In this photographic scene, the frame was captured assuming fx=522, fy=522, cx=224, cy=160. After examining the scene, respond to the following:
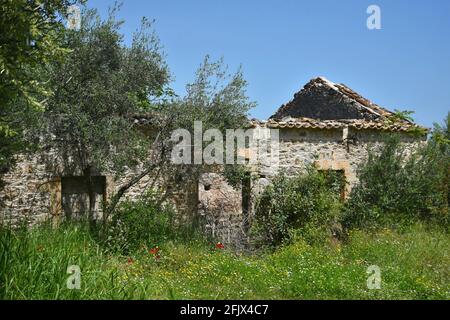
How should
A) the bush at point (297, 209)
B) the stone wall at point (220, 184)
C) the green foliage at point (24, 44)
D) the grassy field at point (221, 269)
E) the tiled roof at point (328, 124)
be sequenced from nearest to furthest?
the green foliage at point (24, 44) < the grassy field at point (221, 269) < the stone wall at point (220, 184) < the bush at point (297, 209) < the tiled roof at point (328, 124)

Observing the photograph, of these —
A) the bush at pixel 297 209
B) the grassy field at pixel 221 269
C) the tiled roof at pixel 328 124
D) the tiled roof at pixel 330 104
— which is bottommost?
the grassy field at pixel 221 269

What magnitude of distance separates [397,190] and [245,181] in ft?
12.1

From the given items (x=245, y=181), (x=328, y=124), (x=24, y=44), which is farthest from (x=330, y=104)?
(x=24, y=44)

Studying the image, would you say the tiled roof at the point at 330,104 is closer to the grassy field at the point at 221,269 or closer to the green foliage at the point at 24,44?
the grassy field at the point at 221,269

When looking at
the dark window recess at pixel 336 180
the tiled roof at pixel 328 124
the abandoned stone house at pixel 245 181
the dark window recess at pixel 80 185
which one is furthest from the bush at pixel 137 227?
the dark window recess at pixel 336 180

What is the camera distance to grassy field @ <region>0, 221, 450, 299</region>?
20.0ft

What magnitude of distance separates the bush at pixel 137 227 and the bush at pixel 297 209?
205 cm

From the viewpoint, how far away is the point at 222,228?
11.5 metres

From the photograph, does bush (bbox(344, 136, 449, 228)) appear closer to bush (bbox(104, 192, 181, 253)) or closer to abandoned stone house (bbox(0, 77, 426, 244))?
Result: abandoned stone house (bbox(0, 77, 426, 244))

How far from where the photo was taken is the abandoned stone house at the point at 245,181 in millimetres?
10969

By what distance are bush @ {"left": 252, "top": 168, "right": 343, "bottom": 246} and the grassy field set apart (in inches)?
27.2

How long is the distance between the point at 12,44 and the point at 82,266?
2.77m

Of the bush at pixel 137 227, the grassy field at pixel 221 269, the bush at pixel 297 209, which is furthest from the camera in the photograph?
the bush at pixel 297 209

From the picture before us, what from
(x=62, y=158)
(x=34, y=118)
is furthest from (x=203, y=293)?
(x=62, y=158)
